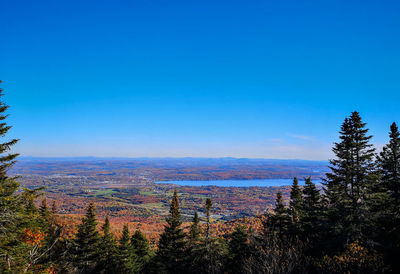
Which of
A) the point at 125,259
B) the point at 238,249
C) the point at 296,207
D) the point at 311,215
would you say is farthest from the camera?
the point at 125,259

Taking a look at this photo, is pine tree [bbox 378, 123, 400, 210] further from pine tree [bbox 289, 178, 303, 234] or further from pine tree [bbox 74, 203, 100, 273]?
pine tree [bbox 74, 203, 100, 273]

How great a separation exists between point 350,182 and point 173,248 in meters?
22.4

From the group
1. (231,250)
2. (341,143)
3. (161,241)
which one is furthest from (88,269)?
(341,143)

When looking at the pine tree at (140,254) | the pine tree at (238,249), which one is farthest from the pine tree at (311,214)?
the pine tree at (140,254)

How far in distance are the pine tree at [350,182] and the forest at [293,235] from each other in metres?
0.07

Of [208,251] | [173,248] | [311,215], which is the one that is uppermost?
[311,215]

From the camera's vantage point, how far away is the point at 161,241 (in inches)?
1228

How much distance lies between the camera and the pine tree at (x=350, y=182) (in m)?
18.0

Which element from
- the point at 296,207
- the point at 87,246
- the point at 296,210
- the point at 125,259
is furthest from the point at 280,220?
the point at 87,246

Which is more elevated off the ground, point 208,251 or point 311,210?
point 311,210

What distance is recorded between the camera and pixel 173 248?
30.4 metres

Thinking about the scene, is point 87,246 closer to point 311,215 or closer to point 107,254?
point 107,254

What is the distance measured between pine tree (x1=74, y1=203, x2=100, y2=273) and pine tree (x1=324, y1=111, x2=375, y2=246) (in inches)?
1175

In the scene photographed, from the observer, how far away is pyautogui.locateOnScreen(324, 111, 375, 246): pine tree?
59.0 feet
